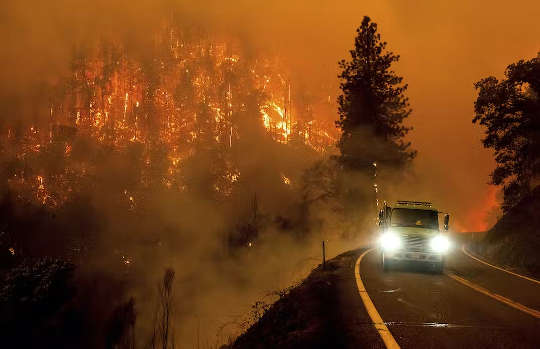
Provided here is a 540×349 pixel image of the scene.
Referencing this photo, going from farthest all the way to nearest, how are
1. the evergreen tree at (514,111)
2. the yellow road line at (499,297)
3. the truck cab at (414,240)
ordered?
1. the evergreen tree at (514,111)
2. the truck cab at (414,240)
3. the yellow road line at (499,297)

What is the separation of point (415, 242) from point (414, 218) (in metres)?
1.56

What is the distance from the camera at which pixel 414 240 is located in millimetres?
14867

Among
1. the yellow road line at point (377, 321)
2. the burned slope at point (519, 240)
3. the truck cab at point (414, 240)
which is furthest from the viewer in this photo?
the burned slope at point (519, 240)

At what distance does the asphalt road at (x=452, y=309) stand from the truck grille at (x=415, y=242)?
0.87m

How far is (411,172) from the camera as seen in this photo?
51469 millimetres

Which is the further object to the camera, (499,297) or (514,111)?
(514,111)

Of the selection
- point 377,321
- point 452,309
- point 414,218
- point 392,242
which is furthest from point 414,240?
point 377,321

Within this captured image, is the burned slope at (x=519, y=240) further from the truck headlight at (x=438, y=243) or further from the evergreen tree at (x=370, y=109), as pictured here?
the evergreen tree at (x=370, y=109)

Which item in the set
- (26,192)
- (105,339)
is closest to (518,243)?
(105,339)

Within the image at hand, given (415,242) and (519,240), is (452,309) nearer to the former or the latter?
(415,242)

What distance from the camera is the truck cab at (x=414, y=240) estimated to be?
14.7 metres

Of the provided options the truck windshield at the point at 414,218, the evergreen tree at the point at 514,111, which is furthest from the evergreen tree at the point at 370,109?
the truck windshield at the point at 414,218

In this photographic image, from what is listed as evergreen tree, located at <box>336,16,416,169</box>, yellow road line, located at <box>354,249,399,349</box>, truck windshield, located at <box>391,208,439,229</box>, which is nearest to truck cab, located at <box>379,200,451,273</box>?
truck windshield, located at <box>391,208,439,229</box>

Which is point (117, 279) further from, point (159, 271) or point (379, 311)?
point (379, 311)
